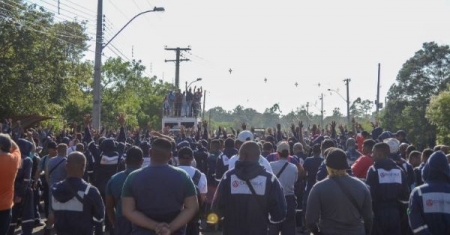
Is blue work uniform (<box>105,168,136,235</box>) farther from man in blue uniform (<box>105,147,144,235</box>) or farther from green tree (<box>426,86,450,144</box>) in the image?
green tree (<box>426,86,450,144</box>)

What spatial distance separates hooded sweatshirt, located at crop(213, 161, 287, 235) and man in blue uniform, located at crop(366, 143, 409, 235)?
221cm

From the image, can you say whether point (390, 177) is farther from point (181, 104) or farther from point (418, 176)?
point (181, 104)

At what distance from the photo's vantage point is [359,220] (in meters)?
6.63

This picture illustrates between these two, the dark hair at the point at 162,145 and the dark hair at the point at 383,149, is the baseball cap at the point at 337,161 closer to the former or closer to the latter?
the dark hair at the point at 162,145

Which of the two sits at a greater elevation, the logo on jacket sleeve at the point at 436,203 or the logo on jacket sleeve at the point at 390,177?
the logo on jacket sleeve at the point at 390,177

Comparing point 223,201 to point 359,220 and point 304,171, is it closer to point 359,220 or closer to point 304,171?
point 359,220

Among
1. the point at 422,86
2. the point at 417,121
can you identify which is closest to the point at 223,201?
the point at 417,121

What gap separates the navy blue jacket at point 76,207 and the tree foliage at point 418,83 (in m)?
57.4

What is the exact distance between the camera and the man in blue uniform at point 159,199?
5762mm

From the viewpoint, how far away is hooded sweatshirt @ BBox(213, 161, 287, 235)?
23.8 ft

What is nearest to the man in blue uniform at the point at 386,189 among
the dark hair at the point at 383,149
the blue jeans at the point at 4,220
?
the dark hair at the point at 383,149

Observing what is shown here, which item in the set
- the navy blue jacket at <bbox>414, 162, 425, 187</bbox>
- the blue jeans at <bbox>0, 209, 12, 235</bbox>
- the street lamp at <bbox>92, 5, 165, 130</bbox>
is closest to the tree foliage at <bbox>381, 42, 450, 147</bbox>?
the street lamp at <bbox>92, 5, 165, 130</bbox>

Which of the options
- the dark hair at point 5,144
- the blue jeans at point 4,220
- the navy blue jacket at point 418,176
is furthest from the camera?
the navy blue jacket at point 418,176

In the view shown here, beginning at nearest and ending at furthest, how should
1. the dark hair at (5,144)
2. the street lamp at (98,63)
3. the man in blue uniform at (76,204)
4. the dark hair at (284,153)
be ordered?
the man in blue uniform at (76,204) → the dark hair at (5,144) → the dark hair at (284,153) → the street lamp at (98,63)
